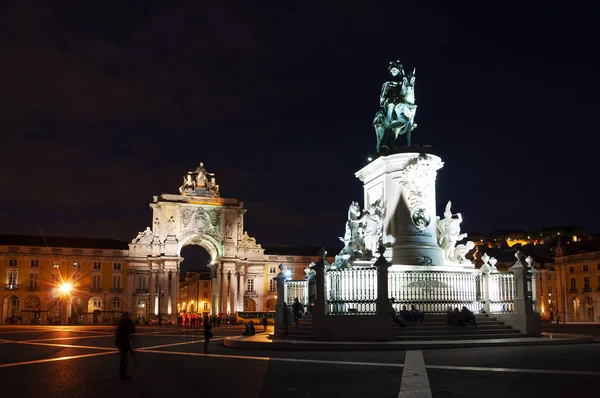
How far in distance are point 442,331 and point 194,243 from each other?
68890 mm

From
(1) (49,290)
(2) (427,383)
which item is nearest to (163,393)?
(2) (427,383)

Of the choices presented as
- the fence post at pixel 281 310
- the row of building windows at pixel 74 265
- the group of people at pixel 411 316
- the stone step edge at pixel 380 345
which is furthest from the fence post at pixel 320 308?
the row of building windows at pixel 74 265

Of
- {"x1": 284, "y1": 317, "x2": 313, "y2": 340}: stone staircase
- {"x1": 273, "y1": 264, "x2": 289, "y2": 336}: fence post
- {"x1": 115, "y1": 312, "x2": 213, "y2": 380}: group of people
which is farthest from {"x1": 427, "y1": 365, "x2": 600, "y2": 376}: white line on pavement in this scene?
{"x1": 273, "y1": 264, "x2": 289, "y2": 336}: fence post

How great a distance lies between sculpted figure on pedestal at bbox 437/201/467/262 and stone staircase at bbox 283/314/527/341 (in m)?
2.62

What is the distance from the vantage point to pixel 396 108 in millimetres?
23672

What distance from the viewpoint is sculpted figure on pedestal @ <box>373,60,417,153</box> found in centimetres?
2362

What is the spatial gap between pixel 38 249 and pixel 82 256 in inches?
203

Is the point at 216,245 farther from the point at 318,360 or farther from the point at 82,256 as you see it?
the point at 318,360

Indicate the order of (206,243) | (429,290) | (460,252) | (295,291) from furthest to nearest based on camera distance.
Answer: (206,243)
(295,291)
(460,252)
(429,290)

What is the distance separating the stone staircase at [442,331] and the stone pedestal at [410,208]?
90.5 inches

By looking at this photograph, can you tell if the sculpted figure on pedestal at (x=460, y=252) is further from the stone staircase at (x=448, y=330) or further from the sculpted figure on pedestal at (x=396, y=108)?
the sculpted figure on pedestal at (x=396, y=108)

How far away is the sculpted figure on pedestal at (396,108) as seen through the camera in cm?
2362

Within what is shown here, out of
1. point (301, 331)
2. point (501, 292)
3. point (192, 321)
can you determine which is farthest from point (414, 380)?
point (192, 321)

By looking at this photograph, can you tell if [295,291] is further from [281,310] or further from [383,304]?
[383,304]
